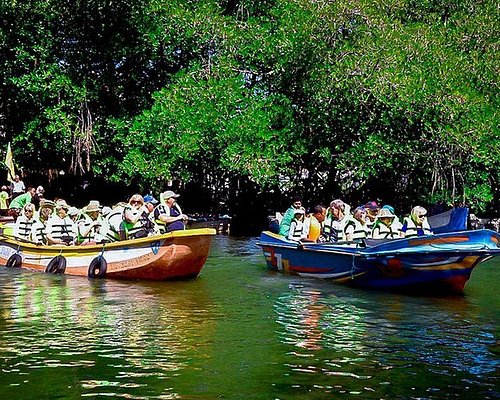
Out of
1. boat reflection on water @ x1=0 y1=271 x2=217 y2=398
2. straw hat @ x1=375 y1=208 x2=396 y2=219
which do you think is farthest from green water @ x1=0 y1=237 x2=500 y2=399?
straw hat @ x1=375 y1=208 x2=396 y2=219

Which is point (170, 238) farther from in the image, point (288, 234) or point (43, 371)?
point (43, 371)

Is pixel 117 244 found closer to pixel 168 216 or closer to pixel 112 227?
pixel 112 227

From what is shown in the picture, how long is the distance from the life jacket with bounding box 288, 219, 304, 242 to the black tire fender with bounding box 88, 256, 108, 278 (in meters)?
4.03

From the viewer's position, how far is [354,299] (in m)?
14.3

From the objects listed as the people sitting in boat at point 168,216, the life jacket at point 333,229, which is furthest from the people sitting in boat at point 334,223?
the people sitting in boat at point 168,216

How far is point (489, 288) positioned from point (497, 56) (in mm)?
13673

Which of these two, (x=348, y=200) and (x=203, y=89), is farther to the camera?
(x=348, y=200)

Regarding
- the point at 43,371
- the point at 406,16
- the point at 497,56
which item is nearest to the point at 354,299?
the point at 43,371

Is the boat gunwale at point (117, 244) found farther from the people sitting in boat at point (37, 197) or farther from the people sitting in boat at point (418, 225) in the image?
the people sitting in boat at point (37, 197)

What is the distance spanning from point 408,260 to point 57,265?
281 inches

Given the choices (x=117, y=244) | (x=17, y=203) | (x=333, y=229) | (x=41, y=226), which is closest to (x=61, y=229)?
(x=41, y=226)

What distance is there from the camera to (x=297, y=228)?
18156 mm

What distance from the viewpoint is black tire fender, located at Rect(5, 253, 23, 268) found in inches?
723

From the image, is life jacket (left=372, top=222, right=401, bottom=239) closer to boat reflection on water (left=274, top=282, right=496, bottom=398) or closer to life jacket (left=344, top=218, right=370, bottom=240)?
life jacket (left=344, top=218, right=370, bottom=240)
